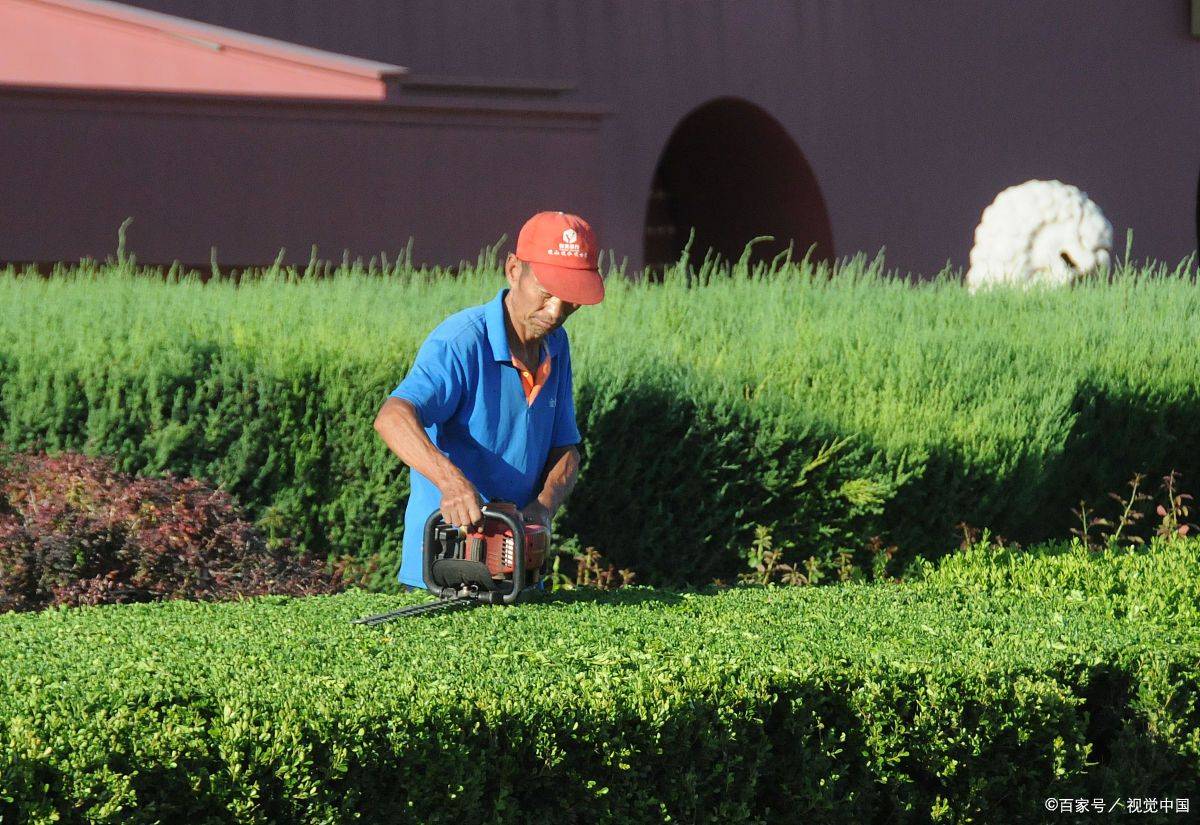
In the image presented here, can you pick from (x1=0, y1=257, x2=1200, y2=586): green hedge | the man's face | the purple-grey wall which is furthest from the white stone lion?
the man's face

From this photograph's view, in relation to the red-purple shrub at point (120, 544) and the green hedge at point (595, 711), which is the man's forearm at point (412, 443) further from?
the red-purple shrub at point (120, 544)

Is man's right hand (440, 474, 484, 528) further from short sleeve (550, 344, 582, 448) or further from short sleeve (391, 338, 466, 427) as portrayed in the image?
short sleeve (550, 344, 582, 448)

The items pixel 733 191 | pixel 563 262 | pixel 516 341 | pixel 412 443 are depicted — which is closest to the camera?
pixel 412 443

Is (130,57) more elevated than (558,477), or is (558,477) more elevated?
(130,57)

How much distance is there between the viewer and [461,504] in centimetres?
396

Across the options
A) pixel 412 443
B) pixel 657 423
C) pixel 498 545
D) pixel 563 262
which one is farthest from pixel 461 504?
pixel 657 423

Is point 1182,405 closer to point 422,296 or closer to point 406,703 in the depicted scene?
point 422,296

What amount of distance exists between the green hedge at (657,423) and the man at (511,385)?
5.82 feet

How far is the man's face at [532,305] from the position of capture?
446 centimetres

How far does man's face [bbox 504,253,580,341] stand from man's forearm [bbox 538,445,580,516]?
1.39 feet

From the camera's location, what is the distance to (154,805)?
3117 millimetres

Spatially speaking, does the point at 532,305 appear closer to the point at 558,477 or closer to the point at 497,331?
the point at 497,331

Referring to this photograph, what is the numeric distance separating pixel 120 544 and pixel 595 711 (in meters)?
3.04

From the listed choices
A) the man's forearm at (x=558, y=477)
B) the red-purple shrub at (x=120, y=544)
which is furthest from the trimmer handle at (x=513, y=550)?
the red-purple shrub at (x=120, y=544)
